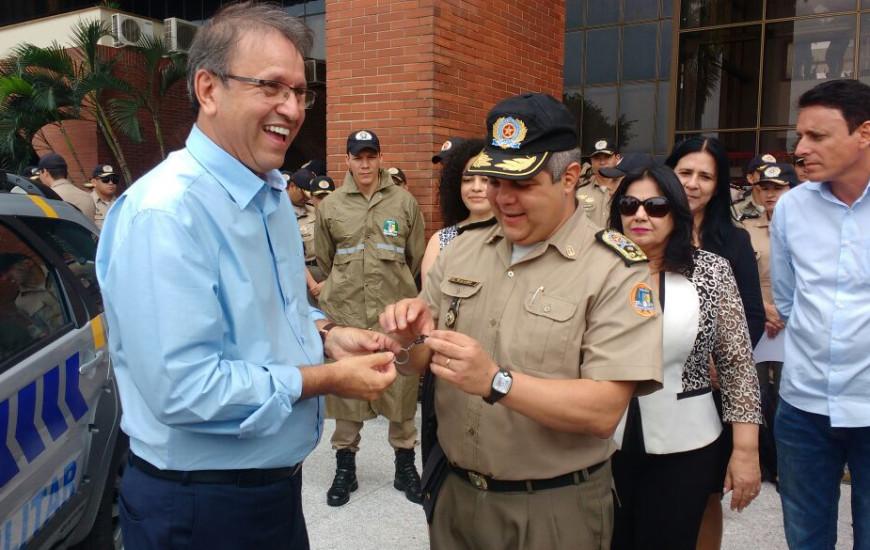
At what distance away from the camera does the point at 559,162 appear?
1.88 meters

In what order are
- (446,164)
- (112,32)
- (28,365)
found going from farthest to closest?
1. (112,32)
2. (446,164)
3. (28,365)

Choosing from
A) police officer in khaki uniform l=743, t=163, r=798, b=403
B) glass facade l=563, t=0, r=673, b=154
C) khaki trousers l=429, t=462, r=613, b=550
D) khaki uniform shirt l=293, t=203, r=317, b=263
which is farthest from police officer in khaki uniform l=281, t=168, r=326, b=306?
glass facade l=563, t=0, r=673, b=154

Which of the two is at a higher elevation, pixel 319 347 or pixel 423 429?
pixel 319 347

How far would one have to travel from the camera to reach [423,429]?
7.29 feet

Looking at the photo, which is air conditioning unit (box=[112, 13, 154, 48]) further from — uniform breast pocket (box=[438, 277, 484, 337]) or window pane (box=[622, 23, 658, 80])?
uniform breast pocket (box=[438, 277, 484, 337])

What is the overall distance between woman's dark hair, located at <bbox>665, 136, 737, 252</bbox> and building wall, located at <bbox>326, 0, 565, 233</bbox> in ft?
10.8

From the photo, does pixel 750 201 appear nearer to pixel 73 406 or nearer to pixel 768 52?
pixel 73 406

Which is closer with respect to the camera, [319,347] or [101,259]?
[101,259]

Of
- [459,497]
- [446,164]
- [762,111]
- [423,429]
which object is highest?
[762,111]

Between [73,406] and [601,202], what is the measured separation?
15.9ft

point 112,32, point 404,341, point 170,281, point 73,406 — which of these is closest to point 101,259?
point 170,281

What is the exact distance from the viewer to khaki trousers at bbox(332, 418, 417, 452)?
4.39m

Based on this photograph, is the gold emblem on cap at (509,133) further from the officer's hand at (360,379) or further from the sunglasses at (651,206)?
the sunglasses at (651,206)

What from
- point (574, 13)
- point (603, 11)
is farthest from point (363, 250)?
point (574, 13)
